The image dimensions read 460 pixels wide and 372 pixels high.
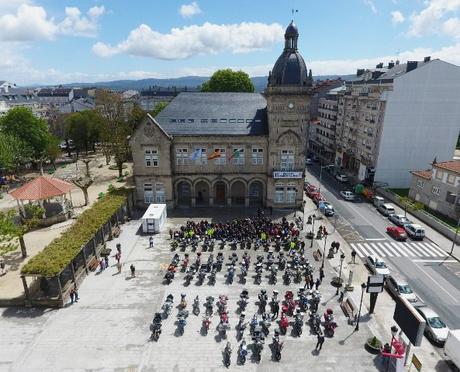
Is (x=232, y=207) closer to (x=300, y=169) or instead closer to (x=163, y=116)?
(x=300, y=169)

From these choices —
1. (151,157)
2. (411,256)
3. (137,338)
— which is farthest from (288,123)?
(137,338)

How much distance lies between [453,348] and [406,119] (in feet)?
161

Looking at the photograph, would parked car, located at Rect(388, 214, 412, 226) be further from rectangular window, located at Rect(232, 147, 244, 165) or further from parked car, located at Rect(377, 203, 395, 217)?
rectangular window, located at Rect(232, 147, 244, 165)

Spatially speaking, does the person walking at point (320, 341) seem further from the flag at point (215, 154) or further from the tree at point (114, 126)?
A: the tree at point (114, 126)

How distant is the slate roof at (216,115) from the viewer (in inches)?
2034

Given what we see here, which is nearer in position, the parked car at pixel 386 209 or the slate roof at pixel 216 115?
the slate roof at pixel 216 115

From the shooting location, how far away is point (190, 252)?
129 feet

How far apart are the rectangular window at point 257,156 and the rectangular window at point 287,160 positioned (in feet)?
10.4

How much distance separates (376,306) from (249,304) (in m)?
11.9

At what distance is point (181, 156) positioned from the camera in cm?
5162

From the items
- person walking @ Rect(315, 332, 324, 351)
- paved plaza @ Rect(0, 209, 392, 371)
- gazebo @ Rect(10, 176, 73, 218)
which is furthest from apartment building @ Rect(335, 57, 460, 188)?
gazebo @ Rect(10, 176, 73, 218)

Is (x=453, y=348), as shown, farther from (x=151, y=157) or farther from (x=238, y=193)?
(x=151, y=157)

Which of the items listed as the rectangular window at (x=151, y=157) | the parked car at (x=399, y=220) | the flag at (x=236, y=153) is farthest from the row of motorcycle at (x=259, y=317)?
the rectangular window at (x=151, y=157)

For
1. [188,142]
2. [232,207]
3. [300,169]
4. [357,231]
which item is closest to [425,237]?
[357,231]
